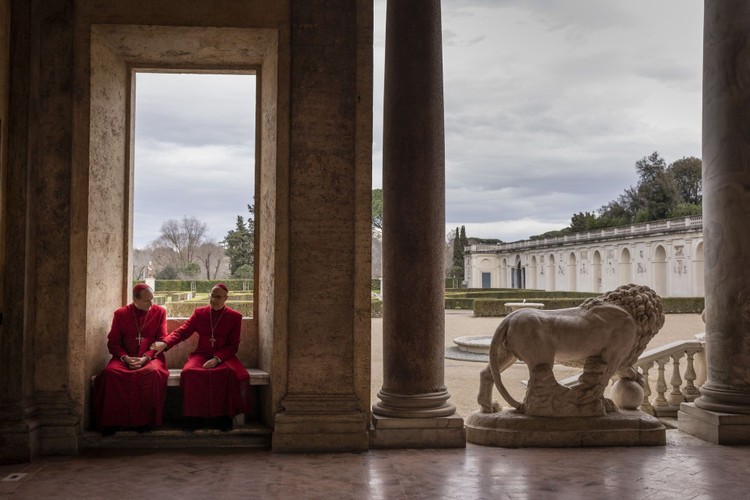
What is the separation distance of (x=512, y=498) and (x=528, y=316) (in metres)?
1.99

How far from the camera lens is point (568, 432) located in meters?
6.12

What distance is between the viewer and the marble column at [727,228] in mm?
6254

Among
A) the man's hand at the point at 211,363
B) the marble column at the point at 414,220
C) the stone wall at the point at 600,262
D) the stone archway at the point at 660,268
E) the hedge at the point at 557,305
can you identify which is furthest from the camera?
the stone archway at the point at 660,268

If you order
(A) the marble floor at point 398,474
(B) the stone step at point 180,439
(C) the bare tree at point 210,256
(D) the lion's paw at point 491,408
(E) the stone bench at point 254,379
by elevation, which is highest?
(C) the bare tree at point 210,256

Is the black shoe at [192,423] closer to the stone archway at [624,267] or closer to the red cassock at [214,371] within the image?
the red cassock at [214,371]

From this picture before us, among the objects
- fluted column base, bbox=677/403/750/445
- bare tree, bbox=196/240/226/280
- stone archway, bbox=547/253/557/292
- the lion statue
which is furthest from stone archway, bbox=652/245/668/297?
the lion statue

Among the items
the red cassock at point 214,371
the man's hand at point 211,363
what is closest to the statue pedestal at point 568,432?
the red cassock at point 214,371

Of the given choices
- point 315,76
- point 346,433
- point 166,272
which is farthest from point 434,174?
point 166,272

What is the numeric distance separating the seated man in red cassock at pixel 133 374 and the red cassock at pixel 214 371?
22 cm

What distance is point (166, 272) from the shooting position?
9.88 m

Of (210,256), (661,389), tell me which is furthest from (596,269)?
(210,256)

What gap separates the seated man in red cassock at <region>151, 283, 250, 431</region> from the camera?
6238 mm

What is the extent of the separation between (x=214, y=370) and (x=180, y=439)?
704 millimetres

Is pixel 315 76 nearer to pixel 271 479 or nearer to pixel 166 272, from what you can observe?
pixel 271 479
